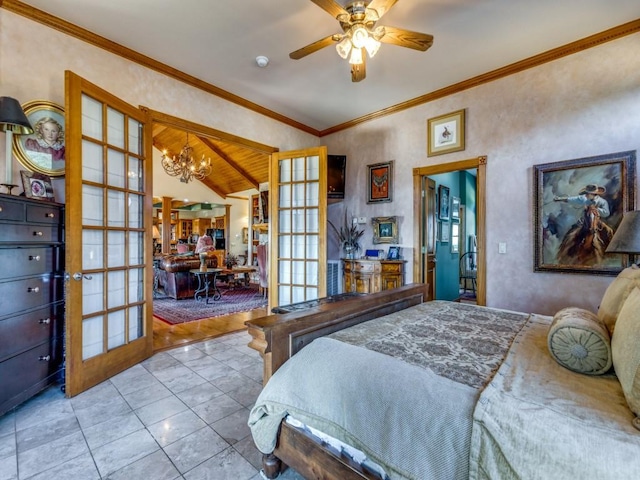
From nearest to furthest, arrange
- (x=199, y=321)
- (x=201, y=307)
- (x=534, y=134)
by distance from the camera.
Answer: (x=534, y=134) < (x=199, y=321) < (x=201, y=307)

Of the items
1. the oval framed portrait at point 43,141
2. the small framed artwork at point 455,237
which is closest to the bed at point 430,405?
the oval framed portrait at point 43,141

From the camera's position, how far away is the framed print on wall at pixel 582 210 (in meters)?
2.63

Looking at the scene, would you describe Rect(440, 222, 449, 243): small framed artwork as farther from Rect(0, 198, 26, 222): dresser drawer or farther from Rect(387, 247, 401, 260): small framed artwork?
Rect(0, 198, 26, 222): dresser drawer

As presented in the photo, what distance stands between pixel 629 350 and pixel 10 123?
342 cm

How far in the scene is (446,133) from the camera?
145 inches

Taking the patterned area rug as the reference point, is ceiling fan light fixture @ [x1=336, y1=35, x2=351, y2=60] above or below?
above

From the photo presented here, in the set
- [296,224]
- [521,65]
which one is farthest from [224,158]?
[521,65]

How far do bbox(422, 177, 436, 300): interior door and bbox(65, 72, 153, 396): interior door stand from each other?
131 inches

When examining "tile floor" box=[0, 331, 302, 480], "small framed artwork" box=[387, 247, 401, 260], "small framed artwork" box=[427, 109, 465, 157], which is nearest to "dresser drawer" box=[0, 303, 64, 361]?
"tile floor" box=[0, 331, 302, 480]

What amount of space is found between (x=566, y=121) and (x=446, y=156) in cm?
115

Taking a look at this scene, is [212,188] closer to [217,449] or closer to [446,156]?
[446,156]

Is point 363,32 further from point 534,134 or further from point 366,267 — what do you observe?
point 366,267

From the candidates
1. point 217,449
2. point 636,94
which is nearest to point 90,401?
point 217,449

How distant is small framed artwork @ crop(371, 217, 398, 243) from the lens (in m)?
4.17
